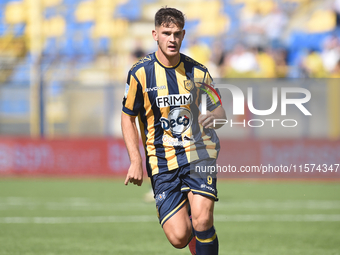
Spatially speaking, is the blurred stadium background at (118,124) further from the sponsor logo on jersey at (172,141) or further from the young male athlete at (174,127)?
the sponsor logo on jersey at (172,141)

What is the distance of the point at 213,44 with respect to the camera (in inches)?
659

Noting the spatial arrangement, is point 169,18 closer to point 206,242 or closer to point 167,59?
point 167,59

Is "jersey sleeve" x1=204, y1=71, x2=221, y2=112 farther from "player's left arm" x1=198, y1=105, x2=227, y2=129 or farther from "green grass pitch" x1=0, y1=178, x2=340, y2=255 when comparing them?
"green grass pitch" x1=0, y1=178, x2=340, y2=255

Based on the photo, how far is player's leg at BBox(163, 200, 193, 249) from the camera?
420cm

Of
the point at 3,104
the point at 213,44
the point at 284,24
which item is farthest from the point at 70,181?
the point at 284,24

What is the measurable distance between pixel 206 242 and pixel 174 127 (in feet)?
3.05

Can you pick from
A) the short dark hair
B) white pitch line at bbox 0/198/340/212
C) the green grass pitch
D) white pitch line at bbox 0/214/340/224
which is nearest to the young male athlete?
the short dark hair

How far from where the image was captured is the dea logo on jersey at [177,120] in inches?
168

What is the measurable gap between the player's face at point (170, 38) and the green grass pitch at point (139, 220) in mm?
2367

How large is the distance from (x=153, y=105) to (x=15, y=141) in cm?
1071

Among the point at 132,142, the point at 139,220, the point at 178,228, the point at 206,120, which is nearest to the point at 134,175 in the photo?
the point at 132,142

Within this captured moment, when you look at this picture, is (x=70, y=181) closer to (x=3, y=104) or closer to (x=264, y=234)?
(x=3, y=104)

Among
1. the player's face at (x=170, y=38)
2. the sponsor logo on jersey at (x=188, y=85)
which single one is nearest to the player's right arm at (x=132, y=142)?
the sponsor logo on jersey at (x=188, y=85)

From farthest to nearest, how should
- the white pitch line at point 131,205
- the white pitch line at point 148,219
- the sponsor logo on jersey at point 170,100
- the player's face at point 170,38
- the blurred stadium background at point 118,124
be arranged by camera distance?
the white pitch line at point 131,205 → the white pitch line at point 148,219 → the blurred stadium background at point 118,124 → the sponsor logo on jersey at point 170,100 → the player's face at point 170,38
